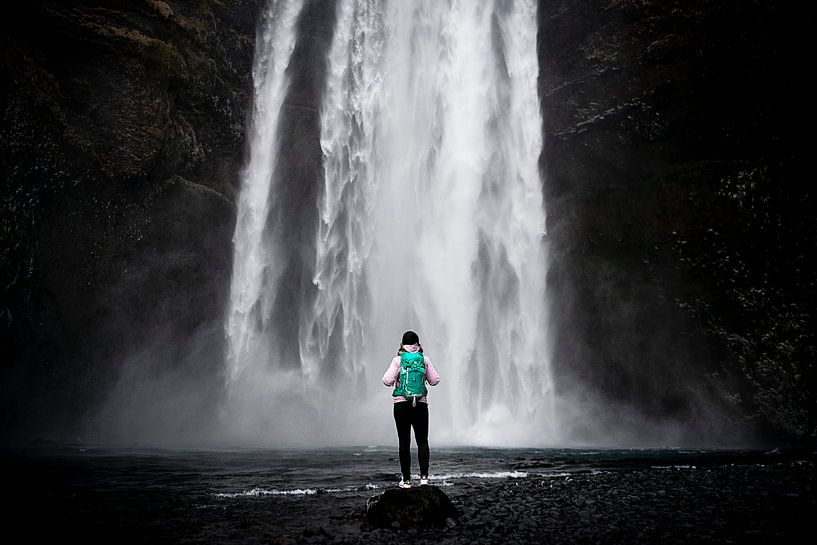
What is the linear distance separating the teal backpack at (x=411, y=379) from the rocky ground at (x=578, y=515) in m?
1.34

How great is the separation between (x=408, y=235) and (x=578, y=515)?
19.0 metres

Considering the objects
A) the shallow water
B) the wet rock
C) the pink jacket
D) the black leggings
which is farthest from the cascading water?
the wet rock

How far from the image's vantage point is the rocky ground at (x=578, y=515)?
17.1 feet

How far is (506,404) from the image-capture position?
2142 cm

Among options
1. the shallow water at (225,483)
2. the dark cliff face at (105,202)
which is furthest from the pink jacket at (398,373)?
the dark cliff face at (105,202)

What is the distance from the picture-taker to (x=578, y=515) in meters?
6.17

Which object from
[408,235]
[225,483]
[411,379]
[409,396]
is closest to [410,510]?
[409,396]

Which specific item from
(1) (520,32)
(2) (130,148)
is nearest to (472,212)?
(1) (520,32)

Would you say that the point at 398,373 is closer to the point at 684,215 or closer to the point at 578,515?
the point at 578,515

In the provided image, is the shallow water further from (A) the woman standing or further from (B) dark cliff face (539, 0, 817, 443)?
(B) dark cliff face (539, 0, 817, 443)

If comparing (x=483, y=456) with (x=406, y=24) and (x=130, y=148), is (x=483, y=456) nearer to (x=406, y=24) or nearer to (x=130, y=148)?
(x=130, y=148)

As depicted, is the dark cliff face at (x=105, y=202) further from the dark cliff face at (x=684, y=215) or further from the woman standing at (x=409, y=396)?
the woman standing at (x=409, y=396)

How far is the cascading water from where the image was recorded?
2192 centimetres

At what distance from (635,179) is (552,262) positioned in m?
4.87
